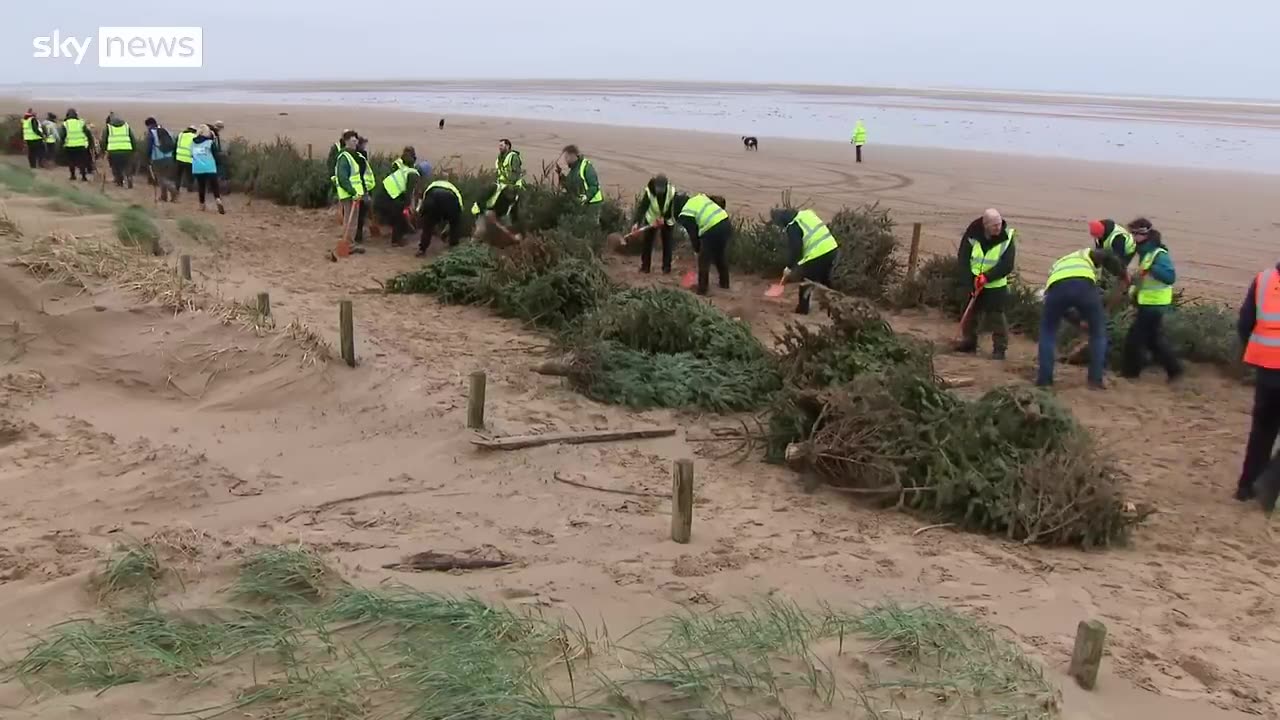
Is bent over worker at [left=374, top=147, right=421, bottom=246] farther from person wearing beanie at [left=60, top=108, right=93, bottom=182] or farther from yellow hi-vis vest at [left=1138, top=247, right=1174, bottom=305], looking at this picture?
yellow hi-vis vest at [left=1138, top=247, right=1174, bottom=305]

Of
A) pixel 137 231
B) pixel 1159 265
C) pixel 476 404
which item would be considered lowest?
pixel 476 404

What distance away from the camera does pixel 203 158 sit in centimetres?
1574

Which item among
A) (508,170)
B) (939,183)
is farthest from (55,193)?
(939,183)

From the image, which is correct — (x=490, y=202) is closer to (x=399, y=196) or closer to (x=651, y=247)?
(x=399, y=196)

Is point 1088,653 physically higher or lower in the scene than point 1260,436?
lower

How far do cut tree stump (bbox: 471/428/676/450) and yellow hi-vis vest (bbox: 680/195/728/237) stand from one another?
181 inches

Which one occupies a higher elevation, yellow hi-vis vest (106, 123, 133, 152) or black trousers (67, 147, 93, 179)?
yellow hi-vis vest (106, 123, 133, 152)

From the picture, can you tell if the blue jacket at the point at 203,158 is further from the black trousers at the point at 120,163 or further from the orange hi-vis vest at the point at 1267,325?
the orange hi-vis vest at the point at 1267,325

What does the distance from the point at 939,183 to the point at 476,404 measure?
58.9 feet

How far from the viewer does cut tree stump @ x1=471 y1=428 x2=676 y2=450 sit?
6602mm

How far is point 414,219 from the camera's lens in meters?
14.0

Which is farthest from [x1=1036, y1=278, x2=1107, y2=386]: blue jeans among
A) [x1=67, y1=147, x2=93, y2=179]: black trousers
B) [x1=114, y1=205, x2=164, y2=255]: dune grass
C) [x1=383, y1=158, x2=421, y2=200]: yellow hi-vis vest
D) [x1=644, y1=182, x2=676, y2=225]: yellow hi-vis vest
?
[x1=67, y1=147, x2=93, y2=179]: black trousers

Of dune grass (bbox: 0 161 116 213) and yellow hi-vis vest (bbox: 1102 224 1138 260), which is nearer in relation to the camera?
yellow hi-vis vest (bbox: 1102 224 1138 260)

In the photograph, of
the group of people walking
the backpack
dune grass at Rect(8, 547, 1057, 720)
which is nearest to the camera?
dune grass at Rect(8, 547, 1057, 720)
